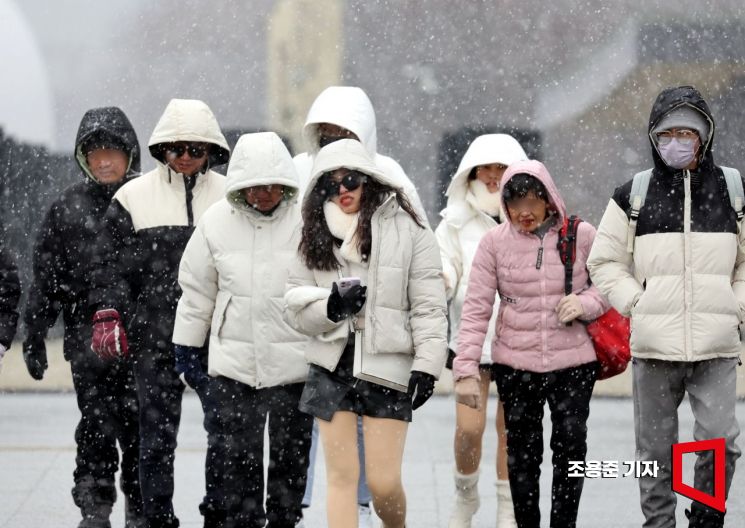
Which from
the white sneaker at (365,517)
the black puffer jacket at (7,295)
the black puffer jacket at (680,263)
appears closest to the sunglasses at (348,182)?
the black puffer jacket at (680,263)

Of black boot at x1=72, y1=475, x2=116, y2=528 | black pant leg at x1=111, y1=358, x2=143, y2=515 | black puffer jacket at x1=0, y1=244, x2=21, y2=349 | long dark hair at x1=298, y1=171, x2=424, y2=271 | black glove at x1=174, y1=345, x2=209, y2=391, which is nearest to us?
long dark hair at x1=298, y1=171, x2=424, y2=271

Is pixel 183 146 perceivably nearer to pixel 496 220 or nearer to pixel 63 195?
pixel 63 195

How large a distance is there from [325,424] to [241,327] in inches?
28.9

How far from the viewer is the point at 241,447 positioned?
21.2 ft

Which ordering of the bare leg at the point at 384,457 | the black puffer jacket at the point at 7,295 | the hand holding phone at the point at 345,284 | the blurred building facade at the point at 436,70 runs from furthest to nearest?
the blurred building facade at the point at 436,70 < the black puffer jacket at the point at 7,295 < the bare leg at the point at 384,457 < the hand holding phone at the point at 345,284

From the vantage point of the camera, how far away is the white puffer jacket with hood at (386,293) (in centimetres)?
587

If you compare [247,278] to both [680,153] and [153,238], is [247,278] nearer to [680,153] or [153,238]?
[153,238]

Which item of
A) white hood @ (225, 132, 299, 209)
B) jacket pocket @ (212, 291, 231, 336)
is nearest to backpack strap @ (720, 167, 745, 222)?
white hood @ (225, 132, 299, 209)

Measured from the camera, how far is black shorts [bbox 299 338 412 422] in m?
5.88

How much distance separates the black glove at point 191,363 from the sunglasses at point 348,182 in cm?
115

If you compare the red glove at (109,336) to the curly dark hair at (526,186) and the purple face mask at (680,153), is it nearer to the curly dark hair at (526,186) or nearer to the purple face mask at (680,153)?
the curly dark hair at (526,186)

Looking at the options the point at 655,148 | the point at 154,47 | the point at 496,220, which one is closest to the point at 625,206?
the point at 655,148

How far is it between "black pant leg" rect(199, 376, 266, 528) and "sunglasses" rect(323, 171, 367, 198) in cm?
Result: 96

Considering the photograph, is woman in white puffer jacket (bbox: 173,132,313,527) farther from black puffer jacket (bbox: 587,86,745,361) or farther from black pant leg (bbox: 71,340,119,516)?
black puffer jacket (bbox: 587,86,745,361)
